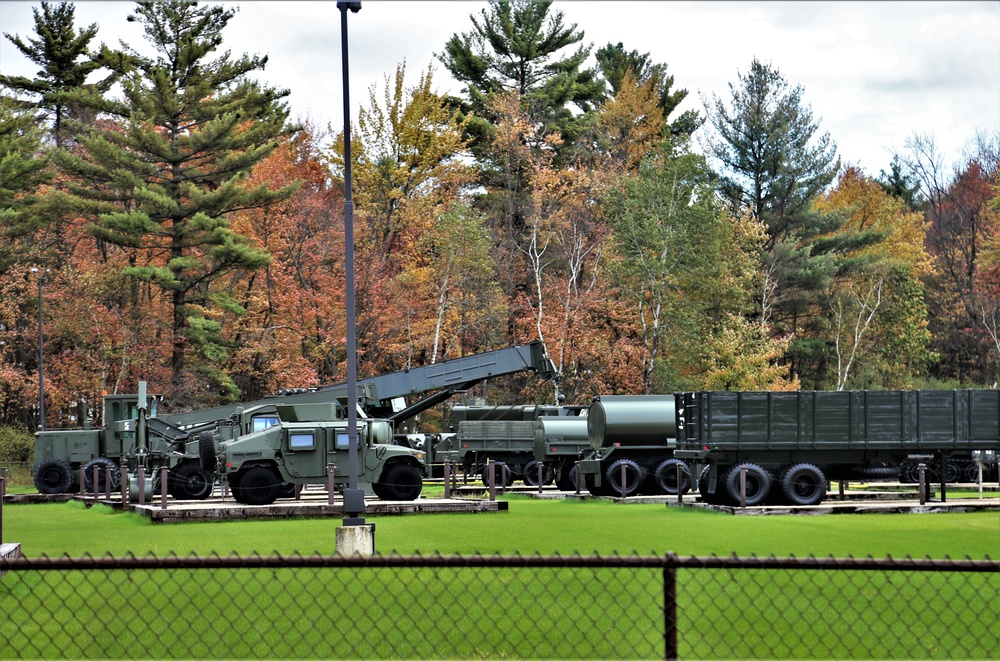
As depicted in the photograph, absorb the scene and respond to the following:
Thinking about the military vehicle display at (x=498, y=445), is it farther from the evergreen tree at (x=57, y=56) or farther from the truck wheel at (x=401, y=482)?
the evergreen tree at (x=57, y=56)

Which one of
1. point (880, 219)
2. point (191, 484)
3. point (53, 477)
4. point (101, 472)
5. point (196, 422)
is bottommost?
point (53, 477)

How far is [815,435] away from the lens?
27078 mm

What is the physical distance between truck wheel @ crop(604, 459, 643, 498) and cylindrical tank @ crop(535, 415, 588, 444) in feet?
13.9

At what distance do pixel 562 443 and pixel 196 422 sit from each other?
10335 millimetres

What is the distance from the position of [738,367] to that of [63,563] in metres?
46.9

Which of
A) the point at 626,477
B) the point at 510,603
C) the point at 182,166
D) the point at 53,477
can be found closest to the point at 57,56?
the point at 182,166

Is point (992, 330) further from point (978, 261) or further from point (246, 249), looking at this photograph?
point (246, 249)

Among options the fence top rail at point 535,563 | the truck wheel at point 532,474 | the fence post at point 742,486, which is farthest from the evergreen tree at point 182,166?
the fence top rail at point 535,563

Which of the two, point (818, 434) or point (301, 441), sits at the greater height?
point (818, 434)

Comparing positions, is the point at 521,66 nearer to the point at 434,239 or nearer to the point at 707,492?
the point at 434,239

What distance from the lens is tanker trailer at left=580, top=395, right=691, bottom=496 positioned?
31672mm

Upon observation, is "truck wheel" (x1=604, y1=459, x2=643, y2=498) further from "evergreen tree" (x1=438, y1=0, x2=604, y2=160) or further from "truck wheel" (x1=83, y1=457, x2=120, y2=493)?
"evergreen tree" (x1=438, y1=0, x2=604, y2=160)

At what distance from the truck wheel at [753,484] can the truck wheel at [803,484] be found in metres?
0.10

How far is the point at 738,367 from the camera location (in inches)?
2015
